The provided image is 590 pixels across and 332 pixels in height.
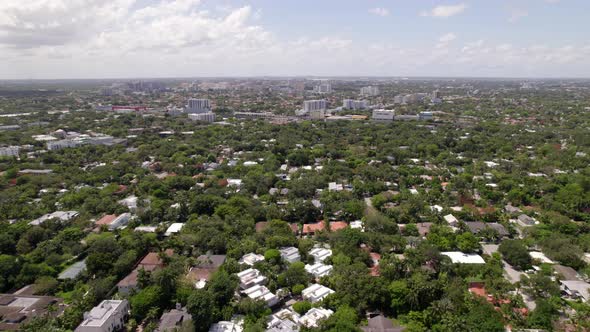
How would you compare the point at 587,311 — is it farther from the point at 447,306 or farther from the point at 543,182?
the point at 543,182

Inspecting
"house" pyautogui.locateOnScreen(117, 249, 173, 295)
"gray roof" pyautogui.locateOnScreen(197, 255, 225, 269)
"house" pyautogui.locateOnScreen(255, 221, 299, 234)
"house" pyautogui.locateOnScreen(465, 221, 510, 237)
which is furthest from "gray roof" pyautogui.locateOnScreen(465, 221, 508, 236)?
"house" pyautogui.locateOnScreen(117, 249, 173, 295)

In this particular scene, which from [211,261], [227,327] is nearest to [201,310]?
[227,327]

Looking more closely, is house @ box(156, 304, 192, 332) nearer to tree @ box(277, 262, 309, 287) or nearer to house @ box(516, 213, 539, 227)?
tree @ box(277, 262, 309, 287)

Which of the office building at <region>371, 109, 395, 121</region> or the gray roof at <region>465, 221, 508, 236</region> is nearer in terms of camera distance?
the gray roof at <region>465, 221, 508, 236</region>

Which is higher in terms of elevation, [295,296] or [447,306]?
[447,306]

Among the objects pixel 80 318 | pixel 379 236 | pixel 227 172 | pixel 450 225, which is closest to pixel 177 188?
pixel 227 172

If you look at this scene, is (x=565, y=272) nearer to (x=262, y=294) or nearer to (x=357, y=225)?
(x=357, y=225)

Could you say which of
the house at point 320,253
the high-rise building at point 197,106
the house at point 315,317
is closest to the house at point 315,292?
the house at point 315,317
